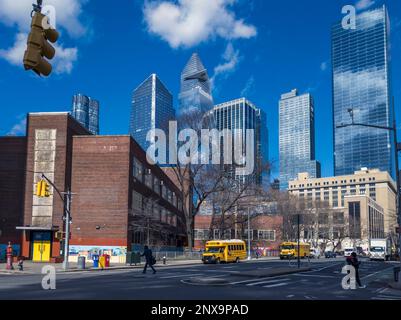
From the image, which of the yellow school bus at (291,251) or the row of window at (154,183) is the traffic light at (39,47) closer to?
the row of window at (154,183)

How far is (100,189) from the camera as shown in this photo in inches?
2223

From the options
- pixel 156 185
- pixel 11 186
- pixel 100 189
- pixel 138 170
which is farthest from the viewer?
pixel 156 185

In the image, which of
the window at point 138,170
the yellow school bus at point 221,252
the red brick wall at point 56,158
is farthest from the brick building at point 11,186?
the yellow school bus at point 221,252

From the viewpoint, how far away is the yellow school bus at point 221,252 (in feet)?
170

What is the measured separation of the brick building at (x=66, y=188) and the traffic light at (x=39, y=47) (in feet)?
150

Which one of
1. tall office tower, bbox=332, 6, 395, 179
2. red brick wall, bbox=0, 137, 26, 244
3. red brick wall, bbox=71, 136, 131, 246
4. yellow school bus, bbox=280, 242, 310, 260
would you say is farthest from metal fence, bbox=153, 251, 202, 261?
tall office tower, bbox=332, 6, 395, 179

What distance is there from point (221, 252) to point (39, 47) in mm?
45894

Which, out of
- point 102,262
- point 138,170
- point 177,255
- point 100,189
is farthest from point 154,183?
point 102,262

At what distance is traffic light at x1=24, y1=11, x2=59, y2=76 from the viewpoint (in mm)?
9609

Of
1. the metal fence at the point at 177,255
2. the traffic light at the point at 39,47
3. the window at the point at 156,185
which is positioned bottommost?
the metal fence at the point at 177,255

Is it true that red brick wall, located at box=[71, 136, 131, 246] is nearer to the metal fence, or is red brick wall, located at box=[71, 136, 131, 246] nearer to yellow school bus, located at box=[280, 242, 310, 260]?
the metal fence

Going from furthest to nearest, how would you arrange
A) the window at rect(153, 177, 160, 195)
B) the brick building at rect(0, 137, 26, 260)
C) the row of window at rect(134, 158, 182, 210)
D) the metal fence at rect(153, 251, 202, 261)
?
1. the window at rect(153, 177, 160, 195)
2. the row of window at rect(134, 158, 182, 210)
3. the metal fence at rect(153, 251, 202, 261)
4. the brick building at rect(0, 137, 26, 260)

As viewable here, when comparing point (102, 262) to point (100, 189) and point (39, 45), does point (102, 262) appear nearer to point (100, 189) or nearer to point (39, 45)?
point (100, 189)
